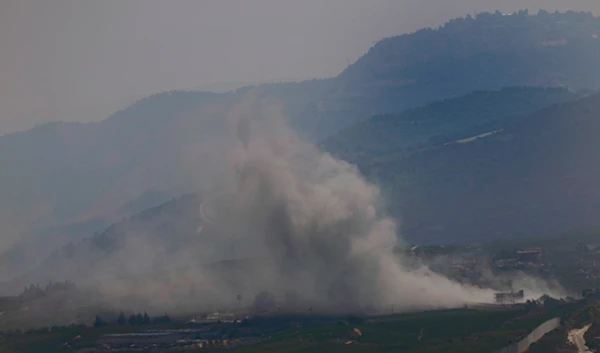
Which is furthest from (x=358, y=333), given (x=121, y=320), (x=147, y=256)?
(x=147, y=256)

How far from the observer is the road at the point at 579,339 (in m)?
91.7

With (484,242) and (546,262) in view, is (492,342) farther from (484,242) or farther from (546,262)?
(484,242)

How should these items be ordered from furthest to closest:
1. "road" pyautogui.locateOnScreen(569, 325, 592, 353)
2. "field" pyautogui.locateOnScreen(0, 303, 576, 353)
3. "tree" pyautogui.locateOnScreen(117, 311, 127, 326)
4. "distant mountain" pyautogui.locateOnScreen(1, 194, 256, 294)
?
1. "distant mountain" pyautogui.locateOnScreen(1, 194, 256, 294)
2. "tree" pyautogui.locateOnScreen(117, 311, 127, 326)
3. "field" pyautogui.locateOnScreen(0, 303, 576, 353)
4. "road" pyautogui.locateOnScreen(569, 325, 592, 353)

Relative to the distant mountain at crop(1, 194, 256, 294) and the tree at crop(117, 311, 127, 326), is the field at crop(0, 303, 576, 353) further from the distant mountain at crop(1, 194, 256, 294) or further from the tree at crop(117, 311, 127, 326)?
the distant mountain at crop(1, 194, 256, 294)

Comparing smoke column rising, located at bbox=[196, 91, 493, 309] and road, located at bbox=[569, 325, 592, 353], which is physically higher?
smoke column rising, located at bbox=[196, 91, 493, 309]

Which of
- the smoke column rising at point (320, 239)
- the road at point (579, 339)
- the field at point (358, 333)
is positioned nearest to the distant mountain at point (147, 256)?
the smoke column rising at point (320, 239)

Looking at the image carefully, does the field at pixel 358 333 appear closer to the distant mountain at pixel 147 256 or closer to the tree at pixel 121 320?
the tree at pixel 121 320

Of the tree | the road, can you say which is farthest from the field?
the road

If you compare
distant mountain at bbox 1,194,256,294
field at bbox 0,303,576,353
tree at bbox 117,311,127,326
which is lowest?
field at bbox 0,303,576,353

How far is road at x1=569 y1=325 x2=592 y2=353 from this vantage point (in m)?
91.7

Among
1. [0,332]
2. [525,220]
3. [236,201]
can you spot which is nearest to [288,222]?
[236,201]

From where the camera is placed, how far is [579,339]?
9588 centimetres

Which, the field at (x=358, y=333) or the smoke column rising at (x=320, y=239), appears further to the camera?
the smoke column rising at (x=320, y=239)

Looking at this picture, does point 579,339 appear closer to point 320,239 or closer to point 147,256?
point 320,239
